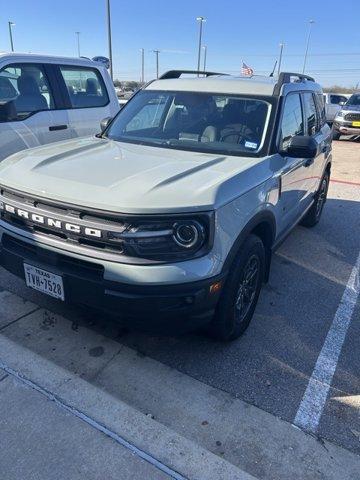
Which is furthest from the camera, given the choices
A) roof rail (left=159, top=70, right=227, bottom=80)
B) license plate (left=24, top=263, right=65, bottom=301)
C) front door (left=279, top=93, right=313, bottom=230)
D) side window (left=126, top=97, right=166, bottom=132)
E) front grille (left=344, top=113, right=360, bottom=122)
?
front grille (left=344, top=113, right=360, bottom=122)

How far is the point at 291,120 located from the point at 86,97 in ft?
10.2

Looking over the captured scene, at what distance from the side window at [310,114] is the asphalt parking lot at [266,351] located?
1.67m

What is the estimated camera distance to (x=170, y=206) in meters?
2.32

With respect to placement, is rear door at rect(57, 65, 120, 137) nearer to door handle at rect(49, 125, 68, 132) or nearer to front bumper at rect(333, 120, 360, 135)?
door handle at rect(49, 125, 68, 132)

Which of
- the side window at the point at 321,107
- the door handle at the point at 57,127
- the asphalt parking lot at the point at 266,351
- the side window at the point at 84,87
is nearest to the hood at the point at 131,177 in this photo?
the asphalt parking lot at the point at 266,351

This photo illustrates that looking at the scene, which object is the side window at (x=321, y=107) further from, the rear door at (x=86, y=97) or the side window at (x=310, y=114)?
the rear door at (x=86, y=97)

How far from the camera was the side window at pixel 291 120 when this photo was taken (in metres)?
3.52

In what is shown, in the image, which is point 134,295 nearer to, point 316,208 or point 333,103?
point 316,208

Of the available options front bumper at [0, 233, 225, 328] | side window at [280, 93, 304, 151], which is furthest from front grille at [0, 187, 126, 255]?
side window at [280, 93, 304, 151]

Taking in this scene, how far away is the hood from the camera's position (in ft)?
7.73

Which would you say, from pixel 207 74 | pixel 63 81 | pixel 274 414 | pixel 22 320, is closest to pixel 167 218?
pixel 274 414

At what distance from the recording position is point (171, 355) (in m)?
2.94

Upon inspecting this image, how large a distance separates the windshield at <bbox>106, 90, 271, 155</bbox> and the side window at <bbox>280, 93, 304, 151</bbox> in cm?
23

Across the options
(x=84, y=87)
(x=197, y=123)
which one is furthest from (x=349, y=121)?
(x=197, y=123)
